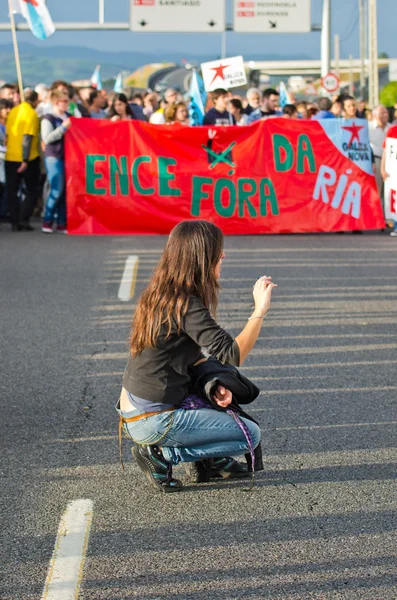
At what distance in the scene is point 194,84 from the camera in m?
18.5

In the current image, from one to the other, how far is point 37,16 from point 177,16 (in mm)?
10596

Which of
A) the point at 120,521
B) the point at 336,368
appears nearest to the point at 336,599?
the point at 120,521

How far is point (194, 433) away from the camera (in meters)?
4.69

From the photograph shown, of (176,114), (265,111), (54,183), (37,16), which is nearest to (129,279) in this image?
(54,183)

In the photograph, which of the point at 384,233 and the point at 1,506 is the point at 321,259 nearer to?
the point at 384,233

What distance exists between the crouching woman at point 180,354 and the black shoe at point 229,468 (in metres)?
0.09

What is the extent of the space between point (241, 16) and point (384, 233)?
17409 mm

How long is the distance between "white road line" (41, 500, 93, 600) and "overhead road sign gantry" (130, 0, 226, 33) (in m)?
28.2

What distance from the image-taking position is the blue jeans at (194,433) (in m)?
4.68

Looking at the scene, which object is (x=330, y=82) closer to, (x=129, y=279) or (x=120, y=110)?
(x=120, y=110)

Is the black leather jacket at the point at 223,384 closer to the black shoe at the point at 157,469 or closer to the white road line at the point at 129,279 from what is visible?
the black shoe at the point at 157,469

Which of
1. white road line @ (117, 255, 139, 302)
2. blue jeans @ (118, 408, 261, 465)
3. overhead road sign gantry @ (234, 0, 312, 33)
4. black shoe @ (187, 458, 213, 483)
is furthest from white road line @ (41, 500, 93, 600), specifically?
overhead road sign gantry @ (234, 0, 312, 33)

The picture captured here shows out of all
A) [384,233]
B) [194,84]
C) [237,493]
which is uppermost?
[194,84]

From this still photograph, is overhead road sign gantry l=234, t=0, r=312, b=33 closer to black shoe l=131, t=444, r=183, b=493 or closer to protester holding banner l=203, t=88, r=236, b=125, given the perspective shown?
protester holding banner l=203, t=88, r=236, b=125
